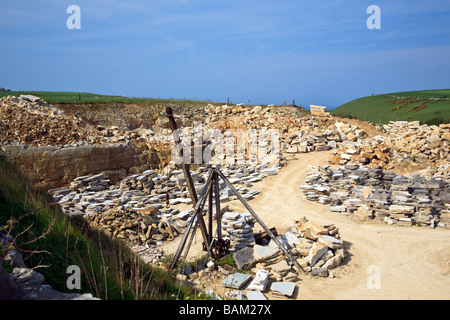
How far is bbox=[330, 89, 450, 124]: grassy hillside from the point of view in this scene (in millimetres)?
24414

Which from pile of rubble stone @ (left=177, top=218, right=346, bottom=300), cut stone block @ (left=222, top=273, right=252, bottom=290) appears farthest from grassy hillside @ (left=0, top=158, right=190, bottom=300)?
pile of rubble stone @ (left=177, top=218, right=346, bottom=300)

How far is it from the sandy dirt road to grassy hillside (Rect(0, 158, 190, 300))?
170 inches

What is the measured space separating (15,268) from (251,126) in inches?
876

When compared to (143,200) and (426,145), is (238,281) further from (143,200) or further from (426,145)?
(426,145)

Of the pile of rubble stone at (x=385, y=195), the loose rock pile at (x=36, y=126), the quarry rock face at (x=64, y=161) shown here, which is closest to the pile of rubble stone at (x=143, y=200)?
the quarry rock face at (x=64, y=161)

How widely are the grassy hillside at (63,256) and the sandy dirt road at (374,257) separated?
431 cm

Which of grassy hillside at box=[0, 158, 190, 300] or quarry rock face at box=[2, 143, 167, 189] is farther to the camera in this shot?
quarry rock face at box=[2, 143, 167, 189]

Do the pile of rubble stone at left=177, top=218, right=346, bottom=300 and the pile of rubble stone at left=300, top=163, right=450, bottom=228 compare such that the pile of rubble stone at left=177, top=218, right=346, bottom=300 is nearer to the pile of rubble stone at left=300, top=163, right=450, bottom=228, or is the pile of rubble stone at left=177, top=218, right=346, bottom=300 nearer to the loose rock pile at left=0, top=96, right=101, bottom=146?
the pile of rubble stone at left=300, top=163, right=450, bottom=228

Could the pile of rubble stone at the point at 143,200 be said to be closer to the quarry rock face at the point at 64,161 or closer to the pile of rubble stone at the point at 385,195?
the quarry rock face at the point at 64,161

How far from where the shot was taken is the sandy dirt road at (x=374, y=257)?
7262 millimetres

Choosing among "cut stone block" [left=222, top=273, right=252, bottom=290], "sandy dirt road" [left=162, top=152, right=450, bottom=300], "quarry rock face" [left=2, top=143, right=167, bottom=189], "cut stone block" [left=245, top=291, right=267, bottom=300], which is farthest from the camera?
"quarry rock face" [left=2, top=143, right=167, bottom=189]

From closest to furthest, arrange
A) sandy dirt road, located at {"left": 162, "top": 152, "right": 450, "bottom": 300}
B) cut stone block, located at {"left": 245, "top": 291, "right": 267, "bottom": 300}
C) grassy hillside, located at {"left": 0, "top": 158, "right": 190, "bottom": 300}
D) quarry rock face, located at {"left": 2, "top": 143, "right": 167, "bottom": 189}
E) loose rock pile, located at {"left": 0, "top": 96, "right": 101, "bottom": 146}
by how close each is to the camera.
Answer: grassy hillside, located at {"left": 0, "top": 158, "right": 190, "bottom": 300}, cut stone block, located at {"left": 245, "top": 291, "right": 267, "bottom": 300}, sandy dirt road, located at {"left": 162, "top": 152, "right": 450, "bottom": 300}, quarry rock face, located at {"left": 2, "top": 143, "right": 167, "bottom": 189}, loose rock pile, located at {"left": 0, "top": 96, "right": 101, "bottom": 146}

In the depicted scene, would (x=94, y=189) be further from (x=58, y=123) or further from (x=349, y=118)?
(x=349, y=118)
